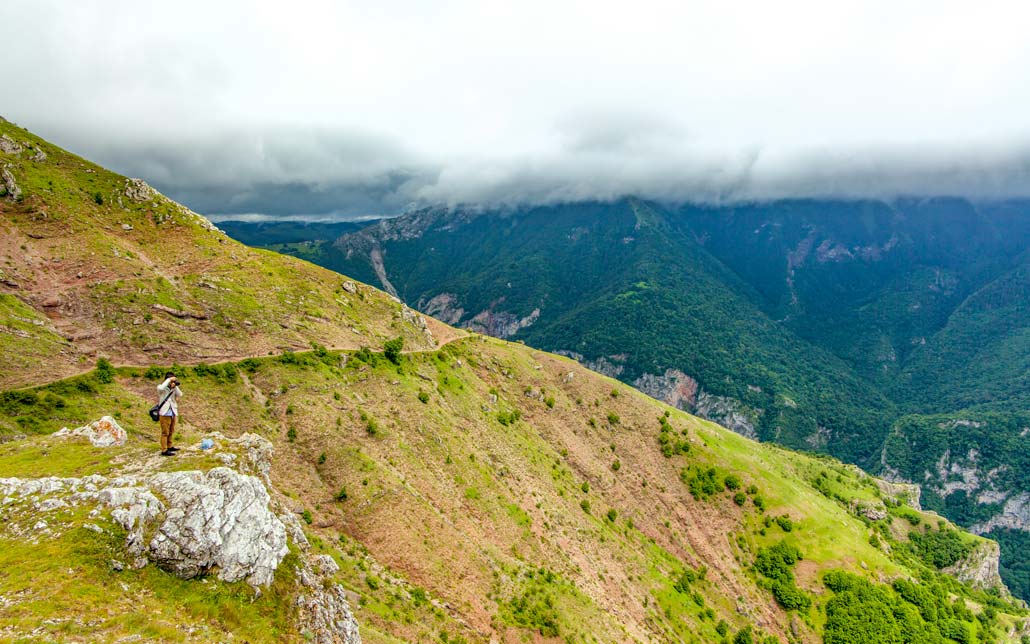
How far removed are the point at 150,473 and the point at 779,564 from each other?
118 meters

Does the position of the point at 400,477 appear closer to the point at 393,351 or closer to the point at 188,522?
the point at 393,351

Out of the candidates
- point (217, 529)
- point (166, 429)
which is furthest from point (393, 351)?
point (217, 529)

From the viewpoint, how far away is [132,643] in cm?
1911

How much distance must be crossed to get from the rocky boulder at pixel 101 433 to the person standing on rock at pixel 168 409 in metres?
5.03

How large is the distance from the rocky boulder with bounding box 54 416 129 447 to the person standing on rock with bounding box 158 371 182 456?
16.5 feet

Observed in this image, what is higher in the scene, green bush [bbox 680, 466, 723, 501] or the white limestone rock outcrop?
the white limestone rock outcrop

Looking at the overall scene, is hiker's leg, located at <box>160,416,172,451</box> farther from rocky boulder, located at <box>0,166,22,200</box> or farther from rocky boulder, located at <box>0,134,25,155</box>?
rocky boulder, located at <box>0,134,25,155</box>

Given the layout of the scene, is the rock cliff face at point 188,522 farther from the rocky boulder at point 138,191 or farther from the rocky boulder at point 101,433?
the rocky boulder at point 138,191

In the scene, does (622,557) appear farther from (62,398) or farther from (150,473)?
(62,398)

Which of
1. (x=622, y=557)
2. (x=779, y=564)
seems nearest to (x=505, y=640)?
(x=622, y=557)

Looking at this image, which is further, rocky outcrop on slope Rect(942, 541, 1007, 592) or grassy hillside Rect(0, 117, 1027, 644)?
rocky outcrop on slope Rect(942, 541, 1007, 592)

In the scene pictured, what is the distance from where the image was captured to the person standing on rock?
27.9m

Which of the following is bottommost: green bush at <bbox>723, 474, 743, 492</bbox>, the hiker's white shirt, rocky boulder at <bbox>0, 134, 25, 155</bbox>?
green bush at <bbox>723, 474, 743, 492</bbox>

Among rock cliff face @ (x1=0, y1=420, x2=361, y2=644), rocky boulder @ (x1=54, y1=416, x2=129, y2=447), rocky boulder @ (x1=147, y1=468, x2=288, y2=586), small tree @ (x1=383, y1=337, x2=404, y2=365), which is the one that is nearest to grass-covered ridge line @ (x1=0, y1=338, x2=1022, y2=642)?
small tree @ (x1=383, y1=337, x2=404, y2=365)
